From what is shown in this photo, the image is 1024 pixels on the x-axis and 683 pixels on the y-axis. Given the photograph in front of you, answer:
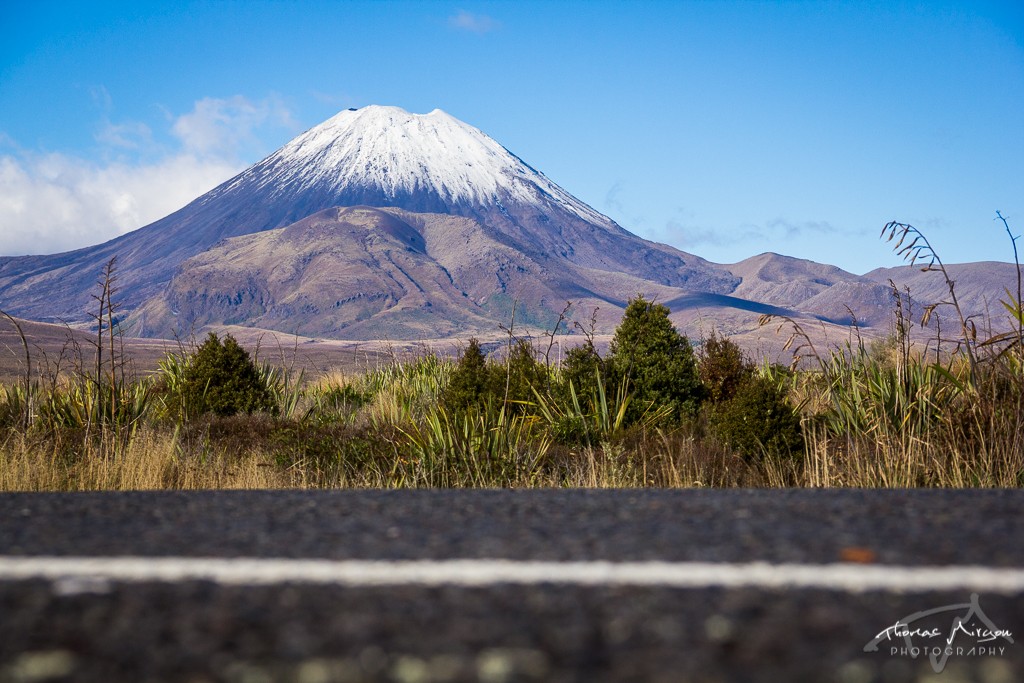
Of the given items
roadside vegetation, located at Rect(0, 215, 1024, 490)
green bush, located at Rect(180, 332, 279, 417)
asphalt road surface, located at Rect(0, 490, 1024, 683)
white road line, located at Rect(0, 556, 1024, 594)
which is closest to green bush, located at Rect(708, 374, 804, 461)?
roadside vegetation, located at Rect(0, 215, 1024, 490)

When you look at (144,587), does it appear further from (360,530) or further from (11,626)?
(360,530)

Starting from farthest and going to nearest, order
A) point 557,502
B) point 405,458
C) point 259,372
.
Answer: point 259,372, point 405,458, point 557,502

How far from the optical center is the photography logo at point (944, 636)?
2184 mm

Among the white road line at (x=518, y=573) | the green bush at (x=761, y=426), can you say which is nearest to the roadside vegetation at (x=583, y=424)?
the green bush at (x=761, y=426)

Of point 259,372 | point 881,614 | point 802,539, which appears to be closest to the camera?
point 881,614

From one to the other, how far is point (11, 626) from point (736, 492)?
320 centimetres

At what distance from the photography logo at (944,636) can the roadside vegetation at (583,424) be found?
445 cm

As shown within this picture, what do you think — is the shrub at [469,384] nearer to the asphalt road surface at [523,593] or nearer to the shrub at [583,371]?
the shrub at [583,371]

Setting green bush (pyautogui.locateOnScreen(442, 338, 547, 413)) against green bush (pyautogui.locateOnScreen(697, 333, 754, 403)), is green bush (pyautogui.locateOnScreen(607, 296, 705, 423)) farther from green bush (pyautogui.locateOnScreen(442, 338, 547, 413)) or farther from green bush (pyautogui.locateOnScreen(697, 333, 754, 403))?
green bush (pyautogui.locateOnScreen(442, 338, 547, 413))

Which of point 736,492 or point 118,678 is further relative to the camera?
point 736,492

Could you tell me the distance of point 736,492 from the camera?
4473 mm

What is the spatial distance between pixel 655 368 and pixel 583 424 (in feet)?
5.19

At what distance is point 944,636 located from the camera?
2295 mm

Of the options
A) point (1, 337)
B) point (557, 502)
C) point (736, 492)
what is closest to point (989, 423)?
point (736, 492)
